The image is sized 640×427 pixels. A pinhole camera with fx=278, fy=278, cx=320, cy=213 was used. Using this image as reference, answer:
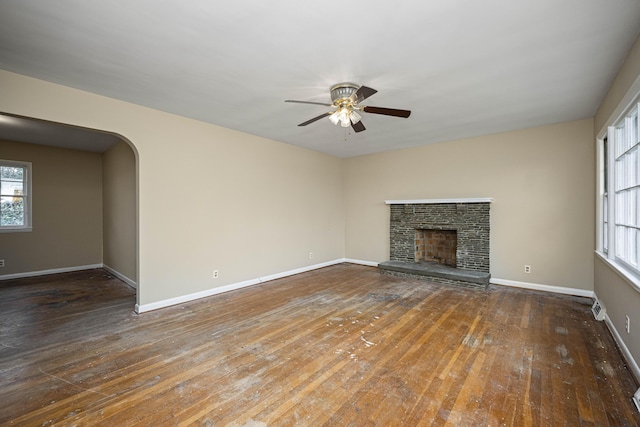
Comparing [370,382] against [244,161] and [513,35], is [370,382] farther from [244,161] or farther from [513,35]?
[244,161]

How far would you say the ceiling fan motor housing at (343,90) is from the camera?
2.84 m

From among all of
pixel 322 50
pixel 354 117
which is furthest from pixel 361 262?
pixel 322 50

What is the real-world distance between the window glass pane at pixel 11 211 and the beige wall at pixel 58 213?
0.21 metres

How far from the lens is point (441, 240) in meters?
5.73

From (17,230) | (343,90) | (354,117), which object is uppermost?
(343,90)

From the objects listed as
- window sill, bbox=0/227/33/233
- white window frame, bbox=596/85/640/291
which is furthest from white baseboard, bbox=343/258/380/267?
window sill, bbox=0/227/33/233

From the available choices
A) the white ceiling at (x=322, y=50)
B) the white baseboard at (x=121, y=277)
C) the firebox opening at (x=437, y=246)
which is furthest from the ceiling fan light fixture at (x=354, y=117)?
the white baseboard at (x=121, y=277)

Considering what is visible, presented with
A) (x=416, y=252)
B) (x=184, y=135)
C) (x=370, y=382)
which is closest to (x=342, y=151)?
(x=416, y=252)

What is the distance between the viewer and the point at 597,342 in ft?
8.80

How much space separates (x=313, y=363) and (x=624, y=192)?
343 centimetres

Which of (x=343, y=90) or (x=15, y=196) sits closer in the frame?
(x=343, y=90)

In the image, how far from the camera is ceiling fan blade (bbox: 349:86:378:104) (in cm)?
239

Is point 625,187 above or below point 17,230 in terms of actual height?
above

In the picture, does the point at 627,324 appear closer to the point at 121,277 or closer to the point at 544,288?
the point at 544,288
